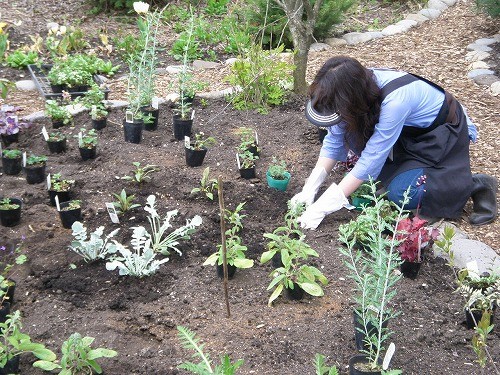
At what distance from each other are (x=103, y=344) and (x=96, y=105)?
303 centimetres

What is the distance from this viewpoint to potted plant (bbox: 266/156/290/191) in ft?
15.2

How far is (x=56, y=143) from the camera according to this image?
17.0ft

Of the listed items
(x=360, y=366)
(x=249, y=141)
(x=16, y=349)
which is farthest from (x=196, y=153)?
(x=360, y=366)

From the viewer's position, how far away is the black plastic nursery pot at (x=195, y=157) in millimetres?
4961

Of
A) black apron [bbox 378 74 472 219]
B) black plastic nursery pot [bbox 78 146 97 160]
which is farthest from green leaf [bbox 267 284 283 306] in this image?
black plastic nursery pot [bbox 78 146 97 160]

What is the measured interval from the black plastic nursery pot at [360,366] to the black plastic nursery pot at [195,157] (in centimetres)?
241

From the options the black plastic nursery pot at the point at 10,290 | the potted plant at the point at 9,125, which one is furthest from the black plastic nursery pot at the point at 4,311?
the potted plant at the point at 9,125

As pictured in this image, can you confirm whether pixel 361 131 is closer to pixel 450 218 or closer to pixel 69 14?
pixel 450 218

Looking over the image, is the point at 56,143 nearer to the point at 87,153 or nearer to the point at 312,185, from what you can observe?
the point at 87,153

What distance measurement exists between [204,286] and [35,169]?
70.3 inches

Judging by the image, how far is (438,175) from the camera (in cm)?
433

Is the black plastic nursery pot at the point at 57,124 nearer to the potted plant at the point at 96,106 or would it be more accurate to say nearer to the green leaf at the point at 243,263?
the potted plant at the point at 96,106

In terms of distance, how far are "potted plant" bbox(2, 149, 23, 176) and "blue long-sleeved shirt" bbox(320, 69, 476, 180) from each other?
7.31ft

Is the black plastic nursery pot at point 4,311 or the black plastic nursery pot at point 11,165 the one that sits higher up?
the black plastic nursery pot at point 4,311
